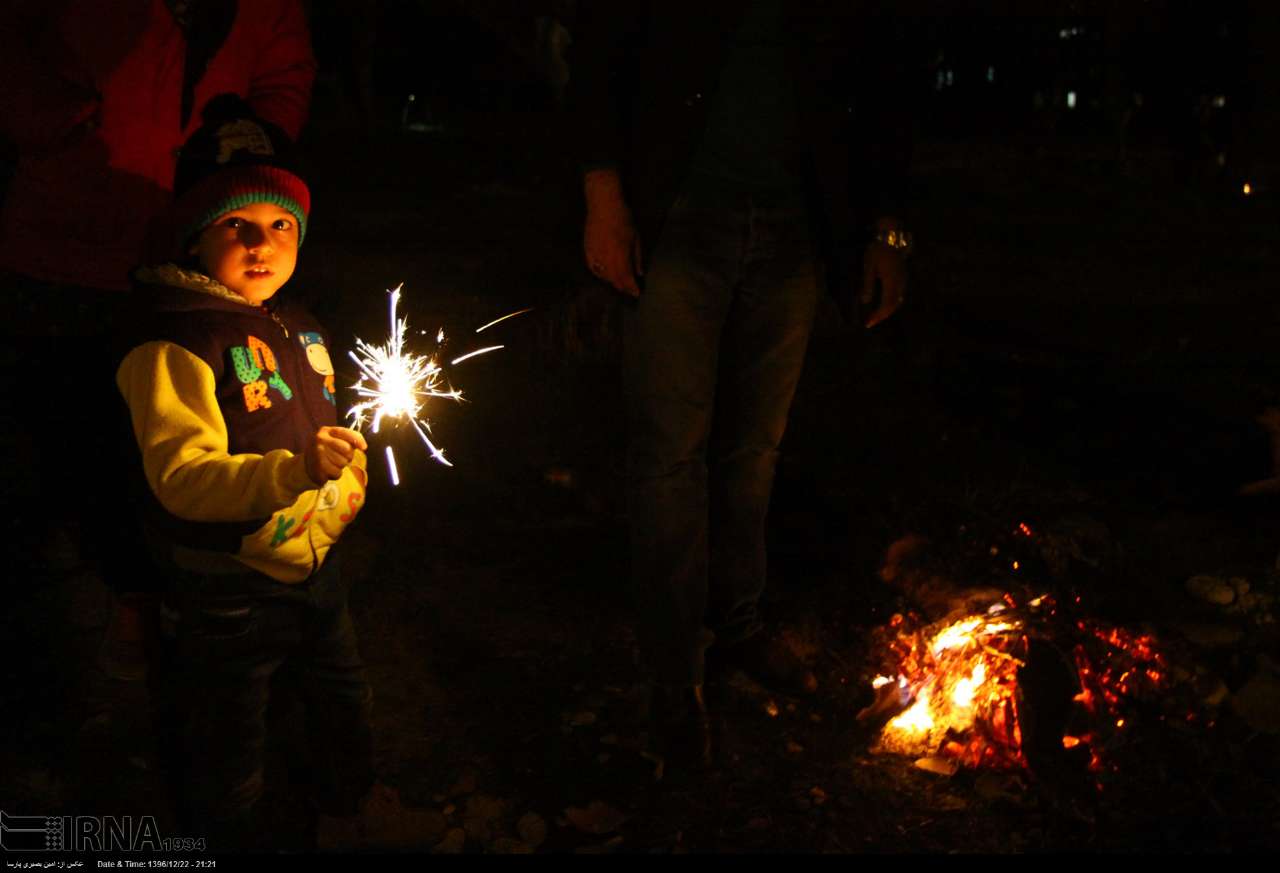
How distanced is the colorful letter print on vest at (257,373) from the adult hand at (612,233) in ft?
2.88

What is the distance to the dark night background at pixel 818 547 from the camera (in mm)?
2988

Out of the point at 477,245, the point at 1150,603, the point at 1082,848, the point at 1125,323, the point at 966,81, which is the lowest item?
the point at 1082,848

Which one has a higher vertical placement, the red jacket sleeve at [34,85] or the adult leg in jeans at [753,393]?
the red jacket sleeve at [34,85]

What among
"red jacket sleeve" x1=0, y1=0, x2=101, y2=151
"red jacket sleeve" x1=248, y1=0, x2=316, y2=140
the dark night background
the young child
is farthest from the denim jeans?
"red jacket sleeve" x1=0, y1=0, x2=101, y2=151

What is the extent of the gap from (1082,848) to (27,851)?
8.49 ft

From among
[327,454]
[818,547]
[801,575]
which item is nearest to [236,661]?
[327,454]

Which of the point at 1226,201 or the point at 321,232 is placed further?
the point at 1226,201

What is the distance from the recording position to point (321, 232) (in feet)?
32.3

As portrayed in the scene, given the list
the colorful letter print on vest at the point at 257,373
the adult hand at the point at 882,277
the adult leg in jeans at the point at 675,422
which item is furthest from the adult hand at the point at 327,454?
the adult hand at the point at 882,277

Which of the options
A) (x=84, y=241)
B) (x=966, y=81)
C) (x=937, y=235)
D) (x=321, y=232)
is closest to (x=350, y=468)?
(x=84, y=241)

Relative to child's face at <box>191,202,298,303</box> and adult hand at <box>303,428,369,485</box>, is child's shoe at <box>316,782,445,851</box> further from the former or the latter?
child's face at <box>191,202,298,303</box>

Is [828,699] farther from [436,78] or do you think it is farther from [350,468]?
[436,78]

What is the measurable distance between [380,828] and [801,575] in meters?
1.79

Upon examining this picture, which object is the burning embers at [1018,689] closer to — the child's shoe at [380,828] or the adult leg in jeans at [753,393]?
the adult leg in jeans at [753,393]
